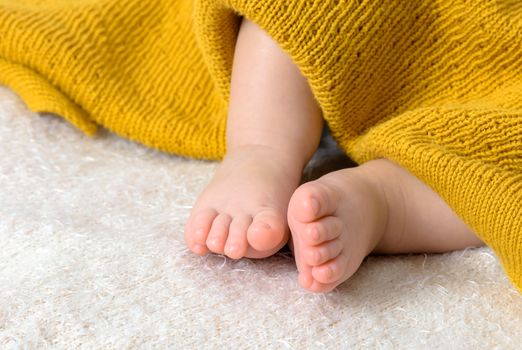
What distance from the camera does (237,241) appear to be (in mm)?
656

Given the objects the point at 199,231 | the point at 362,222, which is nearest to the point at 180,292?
the point at 199,231

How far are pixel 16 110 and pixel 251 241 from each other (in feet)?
1.38

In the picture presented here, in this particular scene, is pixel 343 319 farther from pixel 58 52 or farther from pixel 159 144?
pixel 58 52

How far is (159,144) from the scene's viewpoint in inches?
36.2

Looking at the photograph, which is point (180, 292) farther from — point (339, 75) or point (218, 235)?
point (339, 75)

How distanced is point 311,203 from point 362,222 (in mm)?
73

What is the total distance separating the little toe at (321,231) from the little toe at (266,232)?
42 mm

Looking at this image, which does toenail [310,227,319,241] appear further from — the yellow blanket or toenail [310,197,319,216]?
the yellow blanket

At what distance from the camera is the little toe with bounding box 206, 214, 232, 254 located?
66 cm

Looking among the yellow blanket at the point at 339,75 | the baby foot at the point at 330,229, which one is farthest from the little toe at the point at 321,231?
the yellow blanket at the point at 339,75

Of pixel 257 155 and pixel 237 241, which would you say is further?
pixel 257 155

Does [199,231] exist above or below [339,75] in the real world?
below

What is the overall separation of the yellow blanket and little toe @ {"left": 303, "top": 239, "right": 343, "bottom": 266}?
0.45 ft

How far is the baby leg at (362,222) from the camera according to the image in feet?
2.05
